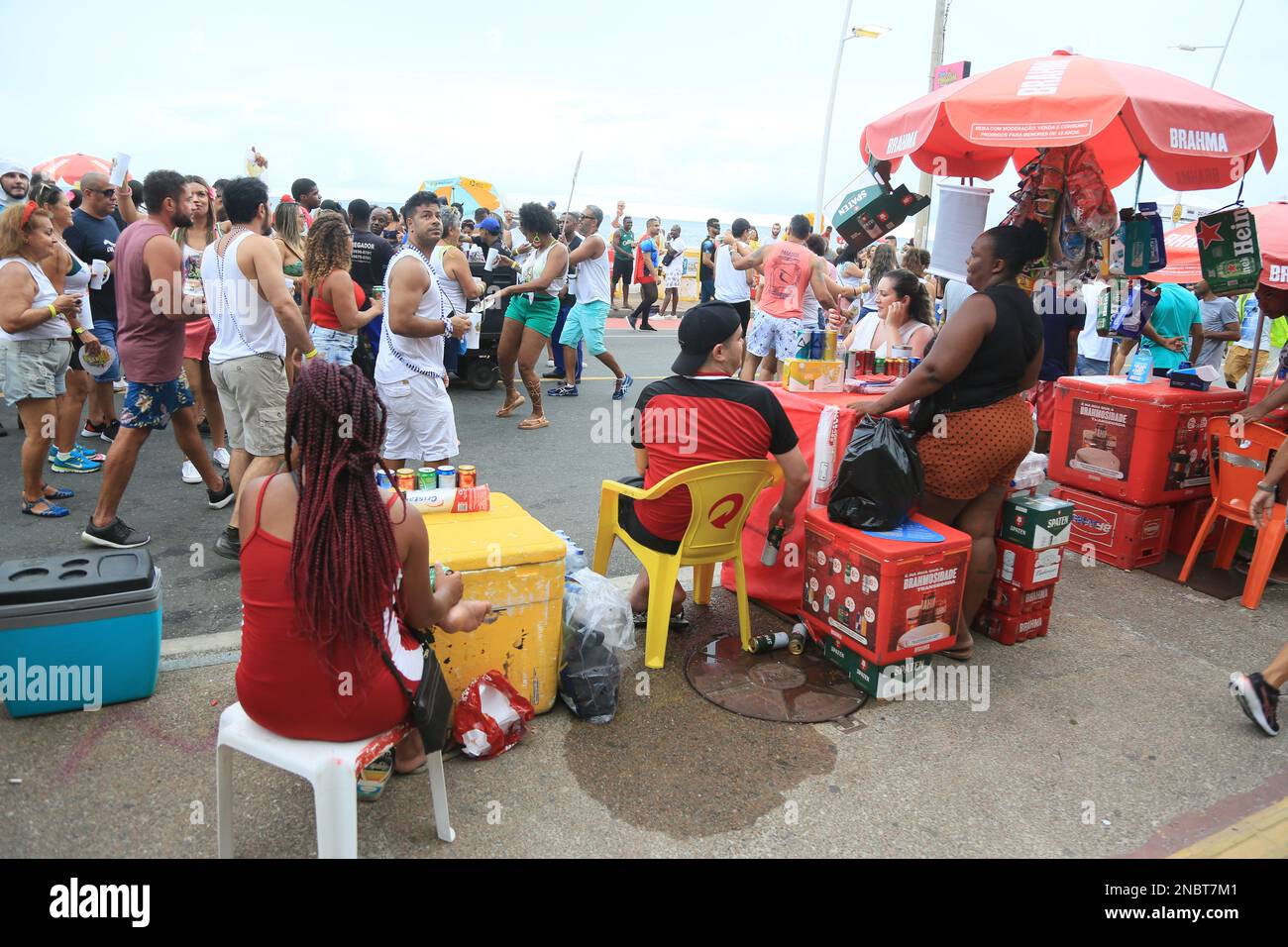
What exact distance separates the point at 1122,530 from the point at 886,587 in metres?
2.63

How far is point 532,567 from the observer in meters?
3.17

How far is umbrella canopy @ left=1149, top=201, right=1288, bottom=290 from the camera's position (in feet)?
17.2

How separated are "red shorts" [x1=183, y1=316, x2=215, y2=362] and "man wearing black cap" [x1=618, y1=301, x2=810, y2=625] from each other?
3977 mm

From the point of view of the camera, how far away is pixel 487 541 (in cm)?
317

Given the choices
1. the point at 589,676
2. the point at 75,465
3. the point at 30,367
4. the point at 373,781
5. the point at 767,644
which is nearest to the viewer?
the point at 373,781

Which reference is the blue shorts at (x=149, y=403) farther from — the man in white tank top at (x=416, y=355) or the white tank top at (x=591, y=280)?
the white tank top at (x=591, y=280)

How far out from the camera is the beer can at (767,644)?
4051 millimetres

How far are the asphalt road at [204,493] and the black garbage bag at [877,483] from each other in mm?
1675

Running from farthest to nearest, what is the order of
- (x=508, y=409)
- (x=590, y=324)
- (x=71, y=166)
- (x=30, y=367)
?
(x=71, y=166)
(x=590, y=324)
(x=508, y=409)
(x=30, y=367)

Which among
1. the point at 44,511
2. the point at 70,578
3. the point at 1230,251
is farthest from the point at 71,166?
the point at 1230,251

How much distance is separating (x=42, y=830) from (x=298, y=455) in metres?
1.55

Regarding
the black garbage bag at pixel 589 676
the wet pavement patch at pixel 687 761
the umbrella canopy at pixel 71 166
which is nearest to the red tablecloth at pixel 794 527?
the wet pavement patch at pixel 687 761

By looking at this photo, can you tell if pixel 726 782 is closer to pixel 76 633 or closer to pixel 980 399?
pixel 980 399
